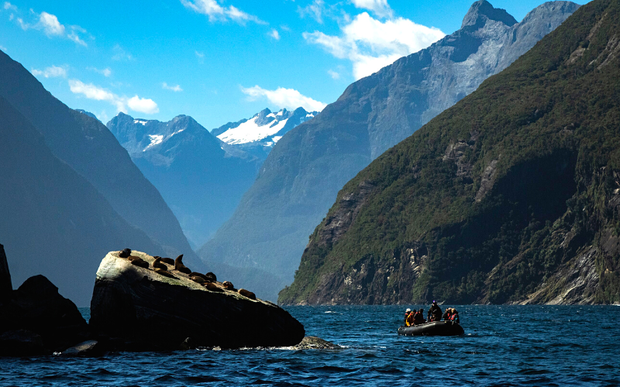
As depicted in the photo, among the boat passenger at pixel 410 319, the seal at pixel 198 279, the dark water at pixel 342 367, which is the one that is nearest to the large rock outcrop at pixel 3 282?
the dark water at pixel 342 367

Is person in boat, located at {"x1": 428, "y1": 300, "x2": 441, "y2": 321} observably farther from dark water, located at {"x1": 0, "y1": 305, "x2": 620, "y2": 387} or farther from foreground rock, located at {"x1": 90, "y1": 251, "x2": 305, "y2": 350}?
foreground rock, located at {"x1": 90, "y1": 251, "x2": 305, "y2": 350}

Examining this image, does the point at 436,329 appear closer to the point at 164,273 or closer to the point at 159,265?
the point at 159,265

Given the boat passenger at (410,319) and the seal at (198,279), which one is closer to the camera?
the seal at (198,279)

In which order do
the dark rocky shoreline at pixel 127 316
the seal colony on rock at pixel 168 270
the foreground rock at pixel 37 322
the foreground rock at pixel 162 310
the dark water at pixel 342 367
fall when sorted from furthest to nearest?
the seal colony on rock at pixel 168 270 < the foreground rock at pixel 162 310 < the dark rocky shoreline at pixel 127 316 < the foreground rock at pixel 37 322 < the dark water at pixel 342 367

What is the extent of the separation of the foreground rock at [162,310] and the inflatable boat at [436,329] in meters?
18.9

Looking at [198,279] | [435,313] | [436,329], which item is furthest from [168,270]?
[435,313]

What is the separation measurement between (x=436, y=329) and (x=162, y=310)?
25.3 m

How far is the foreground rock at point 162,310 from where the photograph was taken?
36906 millimetres

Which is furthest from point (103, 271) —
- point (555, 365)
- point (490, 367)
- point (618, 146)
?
point (618, 146)

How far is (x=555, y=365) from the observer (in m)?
34.4

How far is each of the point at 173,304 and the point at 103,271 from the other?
475 cm

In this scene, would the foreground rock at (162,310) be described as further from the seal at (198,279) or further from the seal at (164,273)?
the seal at (198,279)

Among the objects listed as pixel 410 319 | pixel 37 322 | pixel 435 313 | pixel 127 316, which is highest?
pixel 435 313

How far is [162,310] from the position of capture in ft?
121
